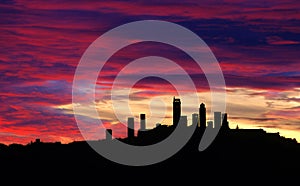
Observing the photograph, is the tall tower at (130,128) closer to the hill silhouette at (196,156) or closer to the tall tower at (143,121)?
the hill silhouette at (196,156)

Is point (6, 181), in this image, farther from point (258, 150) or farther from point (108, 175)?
point (258, 150)

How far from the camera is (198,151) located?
87375 millimetres

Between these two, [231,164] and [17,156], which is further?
[17,156]

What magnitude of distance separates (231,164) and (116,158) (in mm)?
13120

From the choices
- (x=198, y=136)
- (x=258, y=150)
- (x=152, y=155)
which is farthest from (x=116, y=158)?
(x=258, y=150)

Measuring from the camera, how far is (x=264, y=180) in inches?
3214

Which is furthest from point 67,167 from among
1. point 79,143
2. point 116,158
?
point 79,143

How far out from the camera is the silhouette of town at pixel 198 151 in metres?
84.5

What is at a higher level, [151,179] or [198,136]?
[198,136]

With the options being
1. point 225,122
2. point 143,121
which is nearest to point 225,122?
point 225,122

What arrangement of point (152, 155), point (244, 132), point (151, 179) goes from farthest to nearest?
point (244, 132)
point (152, 155)
point (151, 179)

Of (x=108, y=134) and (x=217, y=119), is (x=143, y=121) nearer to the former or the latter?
(x=108, y=134)

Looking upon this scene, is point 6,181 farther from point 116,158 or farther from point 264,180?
point 264,180

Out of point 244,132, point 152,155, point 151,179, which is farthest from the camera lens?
point 244,132
